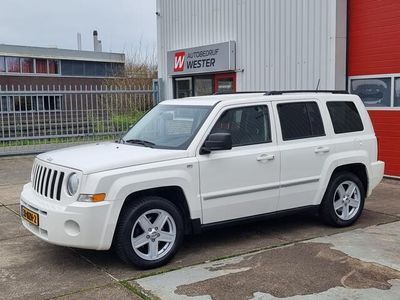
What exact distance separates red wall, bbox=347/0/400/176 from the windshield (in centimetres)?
518

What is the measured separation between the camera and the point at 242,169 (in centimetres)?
557

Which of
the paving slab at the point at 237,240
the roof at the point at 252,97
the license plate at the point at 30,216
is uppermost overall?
the roof at the point at 252,97

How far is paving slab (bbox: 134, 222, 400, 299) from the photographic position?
4.38 m

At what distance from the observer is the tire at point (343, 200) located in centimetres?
633

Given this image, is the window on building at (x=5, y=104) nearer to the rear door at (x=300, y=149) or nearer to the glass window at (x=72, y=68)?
the rear door at (x=300, y=149)

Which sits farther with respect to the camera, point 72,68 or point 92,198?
point 72,68

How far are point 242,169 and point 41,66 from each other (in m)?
34.6

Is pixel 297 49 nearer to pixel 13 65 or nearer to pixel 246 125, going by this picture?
pixel 246 125

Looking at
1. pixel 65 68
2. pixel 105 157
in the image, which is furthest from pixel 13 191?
pixel 65 68

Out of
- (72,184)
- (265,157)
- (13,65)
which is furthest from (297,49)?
(13,65)

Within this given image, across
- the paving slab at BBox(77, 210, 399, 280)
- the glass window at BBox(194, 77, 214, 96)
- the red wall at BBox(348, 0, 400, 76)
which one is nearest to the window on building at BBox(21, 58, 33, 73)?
the glass window at BBox(194, 77, 214, 96)

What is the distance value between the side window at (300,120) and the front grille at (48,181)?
8.55 feet

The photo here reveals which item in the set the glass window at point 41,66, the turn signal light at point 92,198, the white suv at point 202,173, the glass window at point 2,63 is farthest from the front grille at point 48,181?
the glass window at point 41,66

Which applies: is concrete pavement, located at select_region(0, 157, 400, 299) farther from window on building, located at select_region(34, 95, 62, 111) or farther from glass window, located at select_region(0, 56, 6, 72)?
glass window, located at select_region(0, 56, 6, 72)
